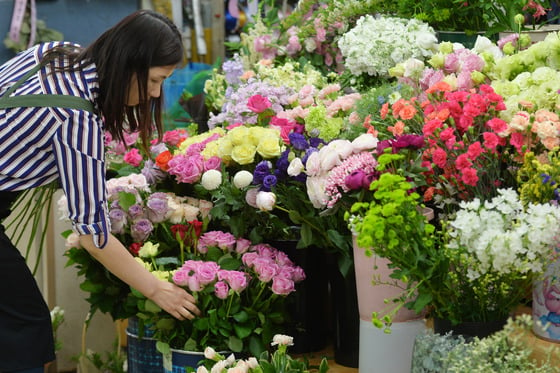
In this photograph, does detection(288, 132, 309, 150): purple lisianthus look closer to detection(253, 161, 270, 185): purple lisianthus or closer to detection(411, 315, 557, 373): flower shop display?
detection(253, 161, 270, 185): purple lisianthus

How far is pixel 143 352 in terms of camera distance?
1.93 meters

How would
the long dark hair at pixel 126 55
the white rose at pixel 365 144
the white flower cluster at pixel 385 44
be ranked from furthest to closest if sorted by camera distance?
the white flower cluster at pixel 385 44 → the long dark hair at pixel 126 55 → the white rose at pixel 365 144

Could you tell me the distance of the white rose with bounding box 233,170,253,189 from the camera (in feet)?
5.70

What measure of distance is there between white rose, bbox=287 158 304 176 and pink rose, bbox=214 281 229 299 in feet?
0.84

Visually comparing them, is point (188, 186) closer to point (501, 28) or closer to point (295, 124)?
point (295, 124)

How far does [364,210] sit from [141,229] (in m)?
0.59

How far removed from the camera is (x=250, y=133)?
1.83m

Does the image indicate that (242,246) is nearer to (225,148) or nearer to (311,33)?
(225,148)

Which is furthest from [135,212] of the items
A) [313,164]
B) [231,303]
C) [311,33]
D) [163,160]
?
[311,33]

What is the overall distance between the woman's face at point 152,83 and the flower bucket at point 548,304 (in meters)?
0.79

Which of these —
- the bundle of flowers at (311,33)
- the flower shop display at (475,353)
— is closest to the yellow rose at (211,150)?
the bundle of flowers at (311,33)

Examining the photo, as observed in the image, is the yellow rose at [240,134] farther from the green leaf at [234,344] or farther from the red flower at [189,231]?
the green leaf at [234,344]

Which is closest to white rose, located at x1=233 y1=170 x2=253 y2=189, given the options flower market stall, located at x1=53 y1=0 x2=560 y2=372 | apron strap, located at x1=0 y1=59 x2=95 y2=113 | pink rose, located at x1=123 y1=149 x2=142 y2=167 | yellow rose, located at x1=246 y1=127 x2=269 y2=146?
flower market stall, located at x1=53 y1=0 x2=560 y2=372

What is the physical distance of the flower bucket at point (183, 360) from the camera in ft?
5.51
